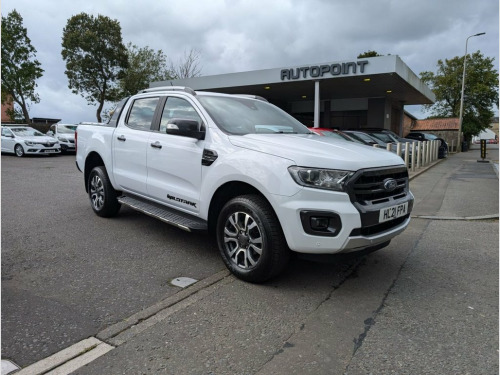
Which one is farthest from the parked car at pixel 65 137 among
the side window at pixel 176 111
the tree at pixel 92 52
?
the side window at pixel 176 111

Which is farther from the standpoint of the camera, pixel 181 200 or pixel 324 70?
pixel 324 70

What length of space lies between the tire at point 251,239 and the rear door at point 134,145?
1652mm

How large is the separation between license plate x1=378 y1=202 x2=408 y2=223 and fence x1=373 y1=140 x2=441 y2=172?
9326 mm

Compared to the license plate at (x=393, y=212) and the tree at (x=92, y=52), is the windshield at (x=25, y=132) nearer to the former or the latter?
the tree at (x=92, y=52)

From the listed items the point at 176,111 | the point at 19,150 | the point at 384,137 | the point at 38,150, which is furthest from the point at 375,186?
the point at 19,150

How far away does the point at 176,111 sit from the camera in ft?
15.4

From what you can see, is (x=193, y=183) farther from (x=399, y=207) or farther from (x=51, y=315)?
(x=399, y=207)

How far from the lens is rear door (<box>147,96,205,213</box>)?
415cm

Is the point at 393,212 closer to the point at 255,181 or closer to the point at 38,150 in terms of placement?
the point at 255,181

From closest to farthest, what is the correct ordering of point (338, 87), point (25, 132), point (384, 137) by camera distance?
point (384, 137) < point (25, 132) < point (338, 87)

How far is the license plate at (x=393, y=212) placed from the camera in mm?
3381

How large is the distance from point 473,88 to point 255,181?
51616 mm

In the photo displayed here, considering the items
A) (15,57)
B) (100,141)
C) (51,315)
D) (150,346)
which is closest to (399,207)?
(150,346)

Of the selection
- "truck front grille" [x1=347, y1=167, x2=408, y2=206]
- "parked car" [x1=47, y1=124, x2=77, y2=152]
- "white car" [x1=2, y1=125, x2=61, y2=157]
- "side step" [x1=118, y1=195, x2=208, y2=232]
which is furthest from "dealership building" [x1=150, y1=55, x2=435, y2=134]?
"side step" [x1=118, y1=195, x2=208, y2=232]
